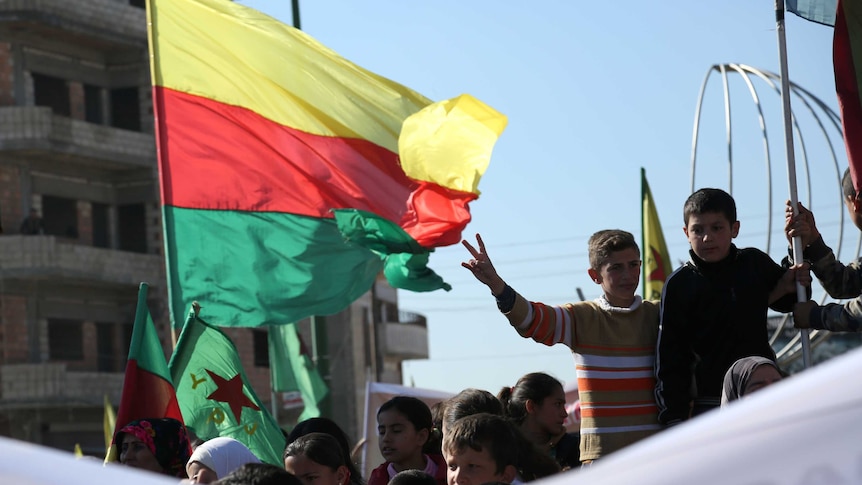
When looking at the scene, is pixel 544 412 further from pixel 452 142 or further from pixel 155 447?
pixel 452 142

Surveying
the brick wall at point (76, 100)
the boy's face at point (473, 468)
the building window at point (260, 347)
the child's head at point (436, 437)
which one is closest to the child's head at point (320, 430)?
the child's head at point (436, 437)

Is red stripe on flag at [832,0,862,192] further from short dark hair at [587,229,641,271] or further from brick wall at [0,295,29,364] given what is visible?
brick wall at [0,295,29,364]

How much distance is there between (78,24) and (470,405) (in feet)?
106

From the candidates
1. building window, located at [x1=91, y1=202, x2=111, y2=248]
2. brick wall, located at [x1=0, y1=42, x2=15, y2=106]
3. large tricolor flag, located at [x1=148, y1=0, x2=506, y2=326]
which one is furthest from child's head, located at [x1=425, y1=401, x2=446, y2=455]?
building window, located at [x1=91, y1=202, x2=111, y2=248]

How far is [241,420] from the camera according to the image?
8.04 m

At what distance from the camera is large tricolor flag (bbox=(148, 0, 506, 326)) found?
9.09 meters

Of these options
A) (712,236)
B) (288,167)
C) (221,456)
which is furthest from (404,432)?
(288,167)

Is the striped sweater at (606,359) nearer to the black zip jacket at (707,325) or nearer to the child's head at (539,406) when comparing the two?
the black zip jacket at (707,325)

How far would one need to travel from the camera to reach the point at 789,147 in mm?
5426

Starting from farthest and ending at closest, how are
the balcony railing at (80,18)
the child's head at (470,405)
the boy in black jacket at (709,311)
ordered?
the balcony railing at (80,18) → the child's head at (470,405) → the boy in black jacket at (709,311)

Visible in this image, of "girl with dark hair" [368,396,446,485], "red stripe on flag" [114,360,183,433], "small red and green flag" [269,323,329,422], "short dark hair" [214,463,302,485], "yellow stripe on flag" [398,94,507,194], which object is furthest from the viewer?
"small red and green flag" [269,323,329,422]

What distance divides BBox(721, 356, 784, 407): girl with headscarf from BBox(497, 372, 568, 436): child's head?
2179 millimetres

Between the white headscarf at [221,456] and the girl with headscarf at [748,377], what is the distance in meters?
1.91

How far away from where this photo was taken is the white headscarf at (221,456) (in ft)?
17.7
